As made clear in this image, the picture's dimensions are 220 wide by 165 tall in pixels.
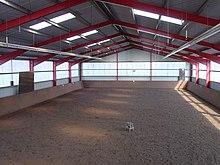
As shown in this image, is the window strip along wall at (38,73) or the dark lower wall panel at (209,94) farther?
the window strip along wall at (38,73)

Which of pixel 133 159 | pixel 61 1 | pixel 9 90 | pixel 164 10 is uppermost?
pixel 61 1

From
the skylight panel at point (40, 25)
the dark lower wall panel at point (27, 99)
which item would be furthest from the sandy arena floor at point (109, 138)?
the skylight panel at point (40, 25)

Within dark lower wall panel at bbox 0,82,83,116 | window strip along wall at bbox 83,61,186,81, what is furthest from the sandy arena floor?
window strip along wall at bbox 83,61,186,81

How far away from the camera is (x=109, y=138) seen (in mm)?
7375

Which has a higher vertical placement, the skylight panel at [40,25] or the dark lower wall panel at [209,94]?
the skylight panel at [40,25]

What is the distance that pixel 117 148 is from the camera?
6445mm

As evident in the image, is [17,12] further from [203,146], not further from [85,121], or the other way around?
[203,146]

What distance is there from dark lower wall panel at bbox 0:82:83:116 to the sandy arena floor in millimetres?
686

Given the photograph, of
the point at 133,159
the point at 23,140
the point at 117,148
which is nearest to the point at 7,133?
the point at 23,140

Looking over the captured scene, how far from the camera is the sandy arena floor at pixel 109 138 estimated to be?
18.7 feet

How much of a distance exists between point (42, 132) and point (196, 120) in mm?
7089

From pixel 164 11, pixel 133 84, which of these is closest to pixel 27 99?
pixel 164 11

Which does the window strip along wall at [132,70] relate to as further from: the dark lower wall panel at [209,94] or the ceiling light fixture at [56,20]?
the ceiling light fixture at [56,20]

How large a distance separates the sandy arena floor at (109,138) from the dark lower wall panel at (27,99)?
2.25 ft
